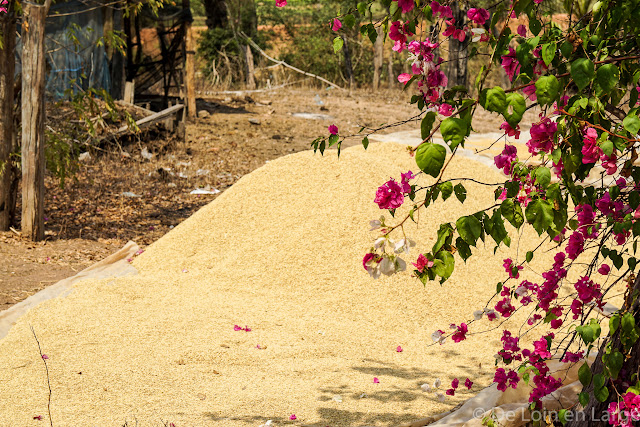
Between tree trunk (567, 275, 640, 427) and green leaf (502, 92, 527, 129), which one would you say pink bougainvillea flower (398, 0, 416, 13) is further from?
tree trunk (567, 275, 640, 427)

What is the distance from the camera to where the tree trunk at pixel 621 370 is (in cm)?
179

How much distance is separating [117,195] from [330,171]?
2907 millimetres

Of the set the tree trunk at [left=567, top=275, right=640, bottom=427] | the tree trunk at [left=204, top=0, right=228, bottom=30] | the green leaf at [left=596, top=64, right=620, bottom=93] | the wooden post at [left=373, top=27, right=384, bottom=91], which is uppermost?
the tree trunk at [left=204, top=0, right=228, bottom=30]

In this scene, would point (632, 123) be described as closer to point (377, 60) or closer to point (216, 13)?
point (377, 60)

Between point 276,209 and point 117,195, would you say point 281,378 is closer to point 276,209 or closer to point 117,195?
point 276,209

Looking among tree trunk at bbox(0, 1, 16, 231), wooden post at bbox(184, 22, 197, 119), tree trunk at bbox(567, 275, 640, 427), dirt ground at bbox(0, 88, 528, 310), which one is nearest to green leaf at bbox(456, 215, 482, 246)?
tree trunk at bbox(567, 275, 640, 427)

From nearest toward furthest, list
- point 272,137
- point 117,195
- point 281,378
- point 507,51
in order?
point 507,51
point 281,378
point 117,195
point 272,137

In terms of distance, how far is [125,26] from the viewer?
10.3 meters

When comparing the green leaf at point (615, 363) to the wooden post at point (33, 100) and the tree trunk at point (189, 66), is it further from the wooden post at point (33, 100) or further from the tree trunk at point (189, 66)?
the tree trunk at point (189, 66)

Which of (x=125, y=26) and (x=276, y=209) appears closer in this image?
(x=276, y=209)

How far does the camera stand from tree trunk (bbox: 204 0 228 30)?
53.4 ft

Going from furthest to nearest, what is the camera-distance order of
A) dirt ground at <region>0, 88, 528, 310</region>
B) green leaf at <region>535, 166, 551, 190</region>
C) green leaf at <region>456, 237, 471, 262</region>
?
dirt ground at <region>0, 88, 528, 310</region> → green leaf at <region>456, 237, 471, 262</region> → green leaf at <region>535, 166, 551, 190</region>

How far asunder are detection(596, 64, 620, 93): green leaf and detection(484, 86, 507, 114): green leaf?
21 cm

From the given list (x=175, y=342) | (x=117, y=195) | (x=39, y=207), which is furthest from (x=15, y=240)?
(x=175, y=342)
